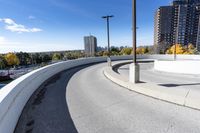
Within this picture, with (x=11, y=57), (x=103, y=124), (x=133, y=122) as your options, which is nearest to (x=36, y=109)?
(x=103, y=124)

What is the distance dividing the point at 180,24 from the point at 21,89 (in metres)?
89.2

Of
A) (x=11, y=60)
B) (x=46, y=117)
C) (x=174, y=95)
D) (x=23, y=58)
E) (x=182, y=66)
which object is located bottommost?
(x=11, y=60)

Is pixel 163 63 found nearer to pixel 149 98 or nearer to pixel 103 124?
pixel 149 98

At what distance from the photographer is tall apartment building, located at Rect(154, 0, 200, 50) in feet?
256

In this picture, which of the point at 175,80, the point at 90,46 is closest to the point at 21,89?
the point at 175,80

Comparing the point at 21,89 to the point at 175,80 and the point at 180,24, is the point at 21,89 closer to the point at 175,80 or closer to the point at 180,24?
the point at 175,80

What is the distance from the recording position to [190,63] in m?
14.0

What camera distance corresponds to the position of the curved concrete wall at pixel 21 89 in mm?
3520

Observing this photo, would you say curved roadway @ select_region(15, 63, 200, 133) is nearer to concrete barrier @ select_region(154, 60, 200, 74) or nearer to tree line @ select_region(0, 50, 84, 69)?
concrete barrier @ select_region(154, 60, 200, 74)

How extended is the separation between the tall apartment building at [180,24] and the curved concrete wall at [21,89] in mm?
56764

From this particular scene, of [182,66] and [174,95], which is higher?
[182,66]

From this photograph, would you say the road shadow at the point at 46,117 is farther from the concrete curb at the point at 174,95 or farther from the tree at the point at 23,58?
the tree at the point at 23,58

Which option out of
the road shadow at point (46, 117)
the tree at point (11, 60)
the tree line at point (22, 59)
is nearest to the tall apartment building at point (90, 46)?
the tree line at point (22, 59)

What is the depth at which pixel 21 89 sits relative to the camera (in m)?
5.63
